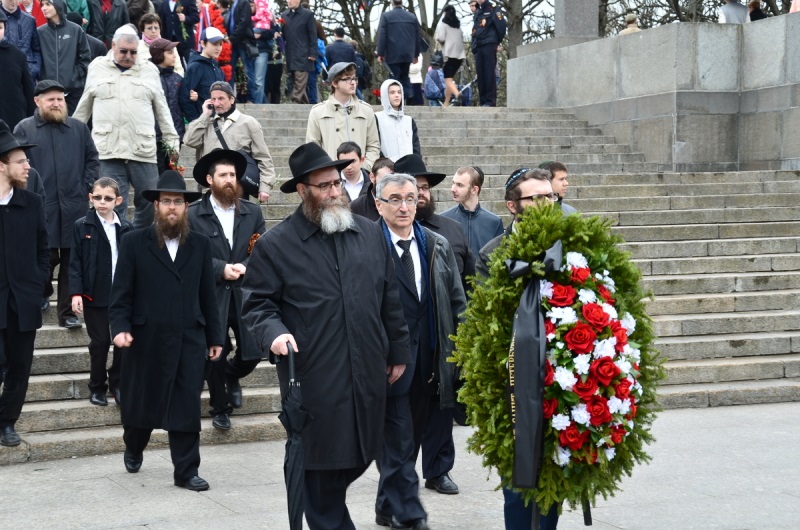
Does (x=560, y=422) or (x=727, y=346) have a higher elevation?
(x=560, y=422)

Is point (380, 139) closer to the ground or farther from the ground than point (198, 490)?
farther from the ground

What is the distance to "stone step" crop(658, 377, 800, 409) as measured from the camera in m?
9.76

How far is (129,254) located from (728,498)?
3.83 metres

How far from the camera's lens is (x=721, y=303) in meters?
11.3

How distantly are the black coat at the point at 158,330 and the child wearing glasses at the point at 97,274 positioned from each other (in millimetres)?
1123

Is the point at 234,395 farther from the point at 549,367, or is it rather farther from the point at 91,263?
the point at 549,367

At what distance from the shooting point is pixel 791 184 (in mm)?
14641

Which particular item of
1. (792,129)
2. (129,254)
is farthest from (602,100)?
(129,254)

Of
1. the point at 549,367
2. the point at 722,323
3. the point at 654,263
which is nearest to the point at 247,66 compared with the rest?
the point at 654,263

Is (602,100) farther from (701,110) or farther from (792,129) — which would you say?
(792,129)

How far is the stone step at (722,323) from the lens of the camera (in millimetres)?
10812

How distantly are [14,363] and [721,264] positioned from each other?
7234 millimetres

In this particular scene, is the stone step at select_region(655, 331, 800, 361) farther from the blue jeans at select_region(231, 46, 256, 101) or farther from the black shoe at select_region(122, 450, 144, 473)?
the blue jeans at select_region(231, 46, 256, 101)

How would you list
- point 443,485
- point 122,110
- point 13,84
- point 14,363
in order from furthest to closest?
1. point 13,84
2. point 122,110
3. point 14,363
4. point 443,485
